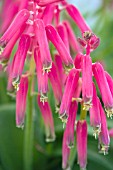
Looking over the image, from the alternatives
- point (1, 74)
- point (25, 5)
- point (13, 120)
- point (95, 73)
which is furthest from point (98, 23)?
point (95, 73)

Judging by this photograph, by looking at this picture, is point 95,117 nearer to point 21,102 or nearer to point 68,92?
point 68,92

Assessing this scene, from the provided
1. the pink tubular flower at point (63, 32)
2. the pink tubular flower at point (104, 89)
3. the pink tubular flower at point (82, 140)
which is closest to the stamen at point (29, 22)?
the pink tubular flower at point (63, 32)

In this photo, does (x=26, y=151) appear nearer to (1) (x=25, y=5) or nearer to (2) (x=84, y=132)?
(2) (x=84, y=132)

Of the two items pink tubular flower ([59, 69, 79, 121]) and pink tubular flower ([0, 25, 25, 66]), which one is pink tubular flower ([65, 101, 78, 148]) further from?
pink tubular flower ([0, 25, 25, 66])

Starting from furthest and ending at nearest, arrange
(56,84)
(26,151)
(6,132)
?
(6,132), (26,151), (56,84)

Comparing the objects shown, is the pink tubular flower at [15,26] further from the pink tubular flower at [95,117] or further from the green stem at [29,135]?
the pink tubular flower at [95,117]

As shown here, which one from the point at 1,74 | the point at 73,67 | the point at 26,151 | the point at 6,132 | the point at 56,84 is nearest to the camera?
the point at 73,67

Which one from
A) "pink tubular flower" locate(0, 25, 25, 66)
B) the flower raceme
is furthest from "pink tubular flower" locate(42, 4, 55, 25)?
"pink tubular flower" locate(0, 25, 25, 66)
